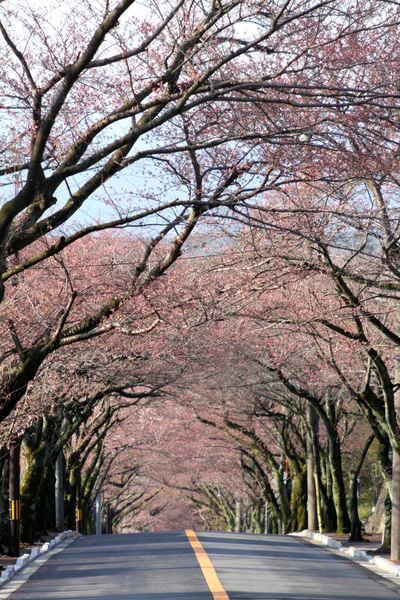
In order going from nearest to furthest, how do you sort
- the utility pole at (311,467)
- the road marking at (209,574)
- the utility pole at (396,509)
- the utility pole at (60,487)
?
1. the road marking at (209,574)
2. the utility pole at (396,509)
3. the utility pole at (311,467)
4. the utility pole at (60,487)

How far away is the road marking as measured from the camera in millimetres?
10766

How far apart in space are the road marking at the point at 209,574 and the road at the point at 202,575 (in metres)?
0.01

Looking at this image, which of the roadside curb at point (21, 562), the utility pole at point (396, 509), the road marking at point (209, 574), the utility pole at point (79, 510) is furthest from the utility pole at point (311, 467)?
the utility pole at point (79, 510)

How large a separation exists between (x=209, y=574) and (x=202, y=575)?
0.17 m

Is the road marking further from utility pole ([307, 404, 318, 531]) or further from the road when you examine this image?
utility pole ([307, 404, 318, 531])

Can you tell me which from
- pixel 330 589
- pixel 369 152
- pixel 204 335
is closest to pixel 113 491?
pixel 204 335

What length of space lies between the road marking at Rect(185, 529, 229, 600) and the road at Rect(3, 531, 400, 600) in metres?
0.01

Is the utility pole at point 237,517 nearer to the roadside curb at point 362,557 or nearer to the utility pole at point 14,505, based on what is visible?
the roadside curb at point 362,557

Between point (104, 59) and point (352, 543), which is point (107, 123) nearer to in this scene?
point (104, 59)

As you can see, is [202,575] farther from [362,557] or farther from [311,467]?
[311,467]

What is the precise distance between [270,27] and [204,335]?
51.9 ft

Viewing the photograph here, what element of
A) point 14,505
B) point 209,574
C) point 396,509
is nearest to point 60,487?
point 14,505

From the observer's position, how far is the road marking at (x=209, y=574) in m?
10.8

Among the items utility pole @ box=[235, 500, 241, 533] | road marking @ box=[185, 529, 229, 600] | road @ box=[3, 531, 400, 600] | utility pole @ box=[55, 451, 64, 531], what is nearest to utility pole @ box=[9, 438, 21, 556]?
road @ box=[3, 531, 400, 600]
